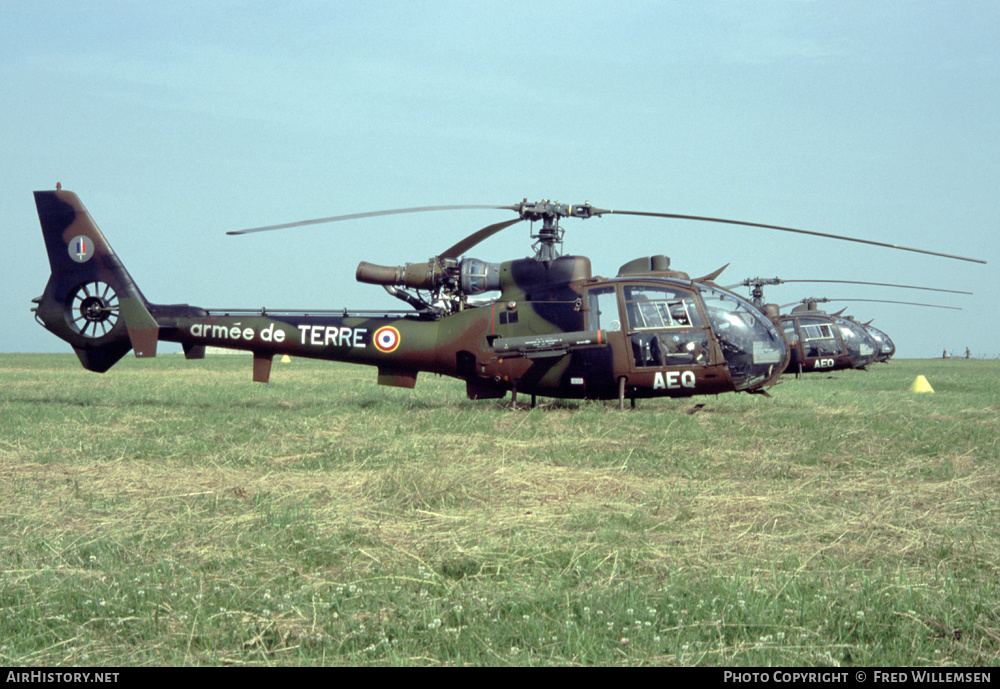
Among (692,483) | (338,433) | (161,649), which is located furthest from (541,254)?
(161,649)

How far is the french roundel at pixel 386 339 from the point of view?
607 inches

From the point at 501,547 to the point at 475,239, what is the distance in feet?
30.8

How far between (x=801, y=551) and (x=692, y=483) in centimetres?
253

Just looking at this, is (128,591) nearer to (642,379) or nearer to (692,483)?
(692,483)

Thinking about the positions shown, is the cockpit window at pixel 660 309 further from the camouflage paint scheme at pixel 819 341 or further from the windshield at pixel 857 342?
the windshield at pixel 857 342

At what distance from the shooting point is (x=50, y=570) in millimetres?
5094

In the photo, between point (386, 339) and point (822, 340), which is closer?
point (386, 339)

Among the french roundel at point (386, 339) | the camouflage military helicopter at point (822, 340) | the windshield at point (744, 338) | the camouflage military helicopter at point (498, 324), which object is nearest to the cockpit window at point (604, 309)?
the camouflage military helicopter at point (498, 324)

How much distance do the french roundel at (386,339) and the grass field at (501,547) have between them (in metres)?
3.73

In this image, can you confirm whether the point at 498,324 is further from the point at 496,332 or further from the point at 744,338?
the point at 744,338

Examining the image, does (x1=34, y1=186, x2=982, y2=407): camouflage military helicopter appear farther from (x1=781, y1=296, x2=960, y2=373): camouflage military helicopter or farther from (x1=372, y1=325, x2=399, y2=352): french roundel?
(x1=781, y1=296, x2=960, y2=373): camouflage military helicopter

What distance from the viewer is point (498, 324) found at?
14.9m

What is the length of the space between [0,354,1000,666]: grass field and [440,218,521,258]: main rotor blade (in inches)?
154

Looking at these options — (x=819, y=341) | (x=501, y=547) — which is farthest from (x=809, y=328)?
(x=501, y=547)
